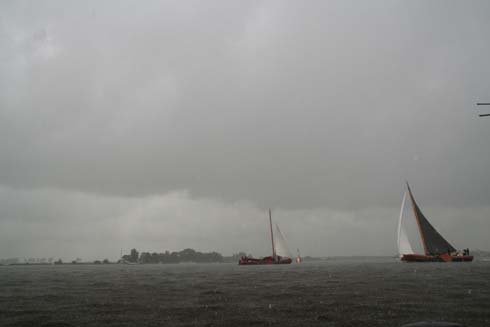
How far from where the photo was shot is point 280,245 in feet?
455

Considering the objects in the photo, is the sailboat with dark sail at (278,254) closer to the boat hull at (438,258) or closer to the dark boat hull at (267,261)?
the dark boat hull at (267,261)

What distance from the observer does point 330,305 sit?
27.6m

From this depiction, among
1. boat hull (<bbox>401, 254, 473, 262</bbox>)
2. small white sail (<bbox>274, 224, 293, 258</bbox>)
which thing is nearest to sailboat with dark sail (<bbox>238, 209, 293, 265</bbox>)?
small white sail (<bbox>274, 224, 293, 258</bbox>)

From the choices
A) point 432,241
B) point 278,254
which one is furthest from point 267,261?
point 432,241

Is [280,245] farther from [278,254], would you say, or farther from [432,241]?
[432,241]

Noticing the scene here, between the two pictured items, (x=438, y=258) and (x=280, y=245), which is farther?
(x=280, y=245)

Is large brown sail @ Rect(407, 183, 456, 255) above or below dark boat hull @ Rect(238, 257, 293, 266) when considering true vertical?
above

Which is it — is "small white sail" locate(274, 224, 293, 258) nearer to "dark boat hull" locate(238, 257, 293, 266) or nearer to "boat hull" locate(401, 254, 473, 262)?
"dark boat hull" locate(238, 257, 293, 266)

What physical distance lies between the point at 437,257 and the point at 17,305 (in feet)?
335

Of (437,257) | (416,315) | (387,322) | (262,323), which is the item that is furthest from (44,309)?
(437,257)

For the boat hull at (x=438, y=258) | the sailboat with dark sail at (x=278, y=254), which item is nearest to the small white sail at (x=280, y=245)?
the sailboat with dark sail at (x=278, y=254)

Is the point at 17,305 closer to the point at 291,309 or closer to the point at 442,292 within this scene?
the point at 291,309

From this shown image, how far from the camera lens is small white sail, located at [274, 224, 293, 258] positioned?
449 feet

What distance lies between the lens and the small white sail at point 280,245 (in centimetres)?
13675
